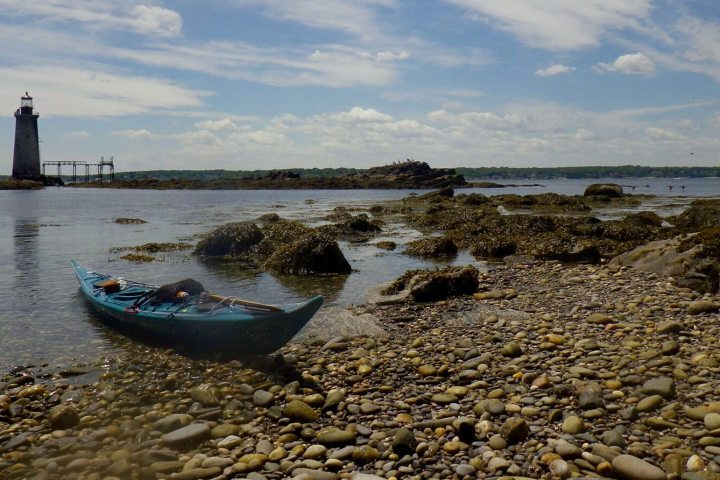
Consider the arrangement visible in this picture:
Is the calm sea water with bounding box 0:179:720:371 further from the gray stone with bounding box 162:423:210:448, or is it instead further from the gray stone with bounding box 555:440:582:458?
the gray stone with bounding box 555:440:582:458

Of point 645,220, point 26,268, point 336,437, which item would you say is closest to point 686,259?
point 336,437

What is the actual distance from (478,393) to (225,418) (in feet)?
11.4

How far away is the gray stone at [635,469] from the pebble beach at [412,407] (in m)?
0.02

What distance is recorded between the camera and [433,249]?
2358 centimetres

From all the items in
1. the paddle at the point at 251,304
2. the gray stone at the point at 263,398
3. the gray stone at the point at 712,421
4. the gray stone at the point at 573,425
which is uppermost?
the paddle at the point at 251,304

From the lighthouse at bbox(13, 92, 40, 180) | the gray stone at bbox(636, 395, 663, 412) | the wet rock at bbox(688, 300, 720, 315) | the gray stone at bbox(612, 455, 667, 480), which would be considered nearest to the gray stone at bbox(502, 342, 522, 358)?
the gray stone at bbox(636, 395, 663, 412)

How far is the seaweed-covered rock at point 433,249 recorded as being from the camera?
76.9 ft

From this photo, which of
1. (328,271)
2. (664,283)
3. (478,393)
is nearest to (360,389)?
(478,393)

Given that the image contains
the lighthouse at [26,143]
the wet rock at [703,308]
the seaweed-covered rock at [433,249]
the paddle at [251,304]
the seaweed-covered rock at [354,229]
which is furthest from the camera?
the lighthouse at [26,143]

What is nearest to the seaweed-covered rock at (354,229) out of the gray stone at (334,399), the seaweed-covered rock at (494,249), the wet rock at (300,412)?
the seaweed-covered rock at (494,249)

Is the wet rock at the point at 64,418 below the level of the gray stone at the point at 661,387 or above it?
below

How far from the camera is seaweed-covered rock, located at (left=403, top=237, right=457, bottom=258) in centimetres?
2344

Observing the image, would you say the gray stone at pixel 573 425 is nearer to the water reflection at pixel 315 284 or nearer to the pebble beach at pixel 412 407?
the pebble beach at pixel 412 407

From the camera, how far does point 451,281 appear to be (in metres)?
13.9
